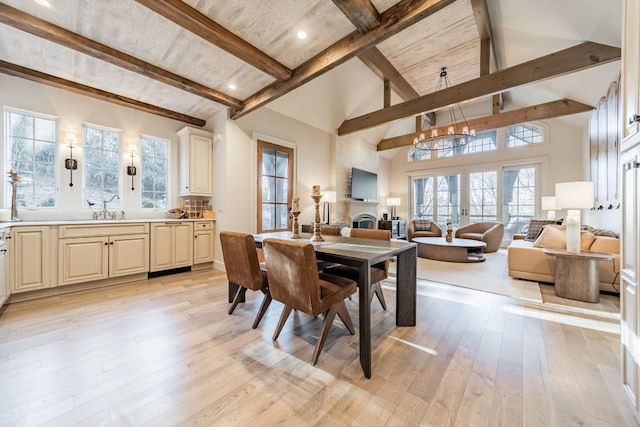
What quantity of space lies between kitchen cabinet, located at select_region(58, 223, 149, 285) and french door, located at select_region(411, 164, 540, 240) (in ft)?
25.3

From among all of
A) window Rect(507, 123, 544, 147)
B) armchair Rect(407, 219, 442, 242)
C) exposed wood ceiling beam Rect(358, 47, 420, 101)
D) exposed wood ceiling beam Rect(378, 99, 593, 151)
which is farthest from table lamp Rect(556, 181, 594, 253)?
window Rect(507, 123, 544, 147)

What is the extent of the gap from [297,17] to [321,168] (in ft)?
11.5

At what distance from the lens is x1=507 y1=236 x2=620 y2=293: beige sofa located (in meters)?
2.97

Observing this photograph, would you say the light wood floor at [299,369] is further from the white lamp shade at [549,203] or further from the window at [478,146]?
the window at [478,146]

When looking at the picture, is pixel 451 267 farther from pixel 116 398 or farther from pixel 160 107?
pixel 160 107

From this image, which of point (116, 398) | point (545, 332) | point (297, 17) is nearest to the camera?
point (116, 398)

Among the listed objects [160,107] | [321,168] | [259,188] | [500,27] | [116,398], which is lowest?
[116,398]

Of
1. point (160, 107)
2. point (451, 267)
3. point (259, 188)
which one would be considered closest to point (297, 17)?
point (259, 188)

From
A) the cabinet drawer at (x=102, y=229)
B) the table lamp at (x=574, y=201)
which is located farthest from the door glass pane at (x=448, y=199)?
the cabinet drawer at (x=102, y=229)

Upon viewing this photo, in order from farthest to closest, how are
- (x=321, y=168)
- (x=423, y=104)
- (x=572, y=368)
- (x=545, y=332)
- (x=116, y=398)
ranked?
(x=321, y=168)
(x=423, y=104)
(x=545, y=332)
(x=572, y=368)
(x=116, y=398)

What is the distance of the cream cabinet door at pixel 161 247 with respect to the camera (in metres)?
3.68

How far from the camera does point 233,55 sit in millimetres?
2787

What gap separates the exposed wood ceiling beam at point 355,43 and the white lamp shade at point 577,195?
7.59 ft

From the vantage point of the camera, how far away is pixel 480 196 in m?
7.17
